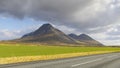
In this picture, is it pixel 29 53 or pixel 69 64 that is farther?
pixel 29 53

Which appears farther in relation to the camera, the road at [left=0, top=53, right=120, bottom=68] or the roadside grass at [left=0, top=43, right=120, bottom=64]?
A: the roadside grass at [left=0, top=43, right=120, bottom=64]

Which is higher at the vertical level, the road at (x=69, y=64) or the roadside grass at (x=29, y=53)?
the roadside grass at (x=29, y=53)

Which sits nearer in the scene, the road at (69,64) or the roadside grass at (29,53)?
the road at (69,64)

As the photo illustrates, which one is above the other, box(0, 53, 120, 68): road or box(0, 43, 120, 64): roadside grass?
box(0, 43, 120, 64): roadside grass

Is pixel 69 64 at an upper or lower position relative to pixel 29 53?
lower
